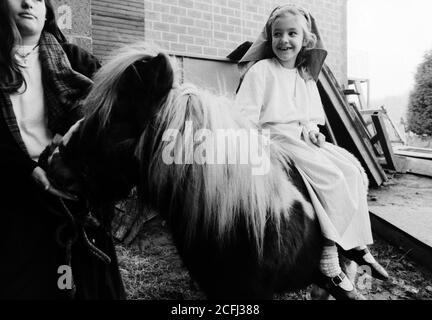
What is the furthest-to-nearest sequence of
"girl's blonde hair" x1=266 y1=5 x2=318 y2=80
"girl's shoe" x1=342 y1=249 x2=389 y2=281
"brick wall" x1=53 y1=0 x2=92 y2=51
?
"brick wall" x1=53 y1=0 x2=92 y2=51, "girl's blonde hair" x1=266 y1=5 x2=318 y2=80, "girl's shoe" x1=342 y1=249 x2=389 y2=281

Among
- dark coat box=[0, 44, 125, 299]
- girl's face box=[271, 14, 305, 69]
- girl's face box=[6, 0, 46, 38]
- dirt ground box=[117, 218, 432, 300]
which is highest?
girl's face box=[271, 14, 305, 69]

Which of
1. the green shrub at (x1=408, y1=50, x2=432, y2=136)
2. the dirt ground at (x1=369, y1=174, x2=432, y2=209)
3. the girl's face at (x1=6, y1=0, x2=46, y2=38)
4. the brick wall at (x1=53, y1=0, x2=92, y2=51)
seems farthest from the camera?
the green shrub at (x1=408, y1=50, x2=432, y2=136)

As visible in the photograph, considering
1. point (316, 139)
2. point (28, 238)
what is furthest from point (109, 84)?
point (316, 139)

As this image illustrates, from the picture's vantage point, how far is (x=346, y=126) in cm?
352

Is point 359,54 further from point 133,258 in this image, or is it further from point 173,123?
point 173,123

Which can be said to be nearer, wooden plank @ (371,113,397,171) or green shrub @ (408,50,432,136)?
wooden plank @ (371,113,397,171)

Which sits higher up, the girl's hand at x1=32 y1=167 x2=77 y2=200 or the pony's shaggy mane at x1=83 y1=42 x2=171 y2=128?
the pony's shaggy mane at x1=83 y1=42 x2=171 y2=128

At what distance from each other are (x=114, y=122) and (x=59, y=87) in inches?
12.7

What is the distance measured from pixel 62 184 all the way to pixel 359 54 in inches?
298

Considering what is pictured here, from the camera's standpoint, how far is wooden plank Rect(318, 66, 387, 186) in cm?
347

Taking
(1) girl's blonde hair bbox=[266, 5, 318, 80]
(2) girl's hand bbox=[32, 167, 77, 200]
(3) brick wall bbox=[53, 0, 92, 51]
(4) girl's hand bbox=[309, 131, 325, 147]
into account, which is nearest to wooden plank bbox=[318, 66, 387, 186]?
(1) girl's blonde hair bbox=[266, 5, 318, 80]

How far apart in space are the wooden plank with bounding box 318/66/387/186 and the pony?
2616mm

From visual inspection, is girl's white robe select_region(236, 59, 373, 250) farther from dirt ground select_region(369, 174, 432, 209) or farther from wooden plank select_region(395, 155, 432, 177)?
wooden plank select_region(395, 155, 432, 177)
